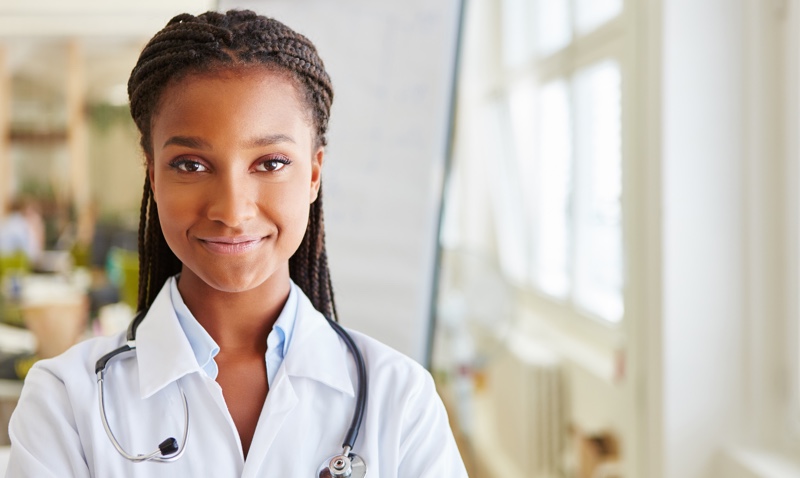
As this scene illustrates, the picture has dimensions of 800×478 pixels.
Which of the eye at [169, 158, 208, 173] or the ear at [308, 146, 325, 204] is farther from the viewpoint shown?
the ear at [308, 146, 325, 204]

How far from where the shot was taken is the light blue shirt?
0.90 m

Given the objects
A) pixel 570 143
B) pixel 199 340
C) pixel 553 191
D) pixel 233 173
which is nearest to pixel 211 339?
pixel 199 340

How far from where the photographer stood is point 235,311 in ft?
3.01

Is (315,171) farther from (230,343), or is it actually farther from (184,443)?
(184,443)

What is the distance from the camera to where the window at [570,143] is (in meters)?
2.88

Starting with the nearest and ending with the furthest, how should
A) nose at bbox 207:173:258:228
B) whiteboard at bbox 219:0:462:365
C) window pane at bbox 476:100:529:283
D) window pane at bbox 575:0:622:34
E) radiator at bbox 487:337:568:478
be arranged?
nose at bbox 207:173:258:228 < whiteboard at bbox 219:0:462:365 < window pane at bbox 575:0:622:34 < radiator at bbox 487:337:568:478 < window pane at bbox 476:100:529:283

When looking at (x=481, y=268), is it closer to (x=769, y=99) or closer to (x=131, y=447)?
(x=769, y=99)

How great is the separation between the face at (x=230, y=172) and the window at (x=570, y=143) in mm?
1675

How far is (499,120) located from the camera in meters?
4.65

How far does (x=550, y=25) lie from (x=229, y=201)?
3.25 meters

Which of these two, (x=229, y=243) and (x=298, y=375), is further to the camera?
(x=298, y=375)

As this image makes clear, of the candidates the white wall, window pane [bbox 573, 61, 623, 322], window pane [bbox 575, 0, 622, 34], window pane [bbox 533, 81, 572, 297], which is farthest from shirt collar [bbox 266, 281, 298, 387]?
window pane [bbox 533, 81, 572, 297]

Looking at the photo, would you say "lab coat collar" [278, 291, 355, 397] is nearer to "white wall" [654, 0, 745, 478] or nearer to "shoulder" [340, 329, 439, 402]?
"shoulder" [340, 329, 439, 402]

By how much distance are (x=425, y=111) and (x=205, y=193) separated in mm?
1040
